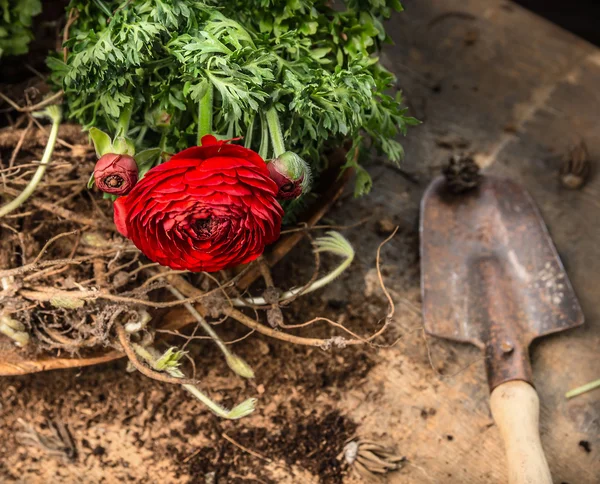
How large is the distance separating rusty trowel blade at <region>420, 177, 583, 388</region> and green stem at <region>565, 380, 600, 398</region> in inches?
5.4

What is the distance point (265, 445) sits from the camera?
4.70 ft

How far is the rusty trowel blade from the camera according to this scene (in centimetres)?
150

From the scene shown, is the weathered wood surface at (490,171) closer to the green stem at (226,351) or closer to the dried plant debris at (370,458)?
the dried plant debris at (370,458)

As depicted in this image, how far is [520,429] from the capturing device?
1.33 m

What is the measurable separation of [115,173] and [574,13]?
1704mm

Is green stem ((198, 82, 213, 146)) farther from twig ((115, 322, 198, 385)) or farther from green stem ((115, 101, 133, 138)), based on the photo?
twig ((115, 322, 198, 385))

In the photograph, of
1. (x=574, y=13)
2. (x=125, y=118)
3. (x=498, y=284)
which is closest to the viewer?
(x=125, y=118)

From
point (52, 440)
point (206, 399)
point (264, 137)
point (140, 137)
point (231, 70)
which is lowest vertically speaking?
point (52, 440)

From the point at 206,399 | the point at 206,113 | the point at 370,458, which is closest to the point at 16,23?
the point at 206,113

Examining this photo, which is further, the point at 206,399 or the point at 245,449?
the point at 245,449

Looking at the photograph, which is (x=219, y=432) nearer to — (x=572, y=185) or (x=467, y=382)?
(x=467, y=382)

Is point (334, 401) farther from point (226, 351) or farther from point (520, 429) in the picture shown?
point (520, 429)

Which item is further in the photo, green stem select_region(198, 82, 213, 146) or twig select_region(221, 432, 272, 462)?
twig select_region(221, 432, 272, 462)

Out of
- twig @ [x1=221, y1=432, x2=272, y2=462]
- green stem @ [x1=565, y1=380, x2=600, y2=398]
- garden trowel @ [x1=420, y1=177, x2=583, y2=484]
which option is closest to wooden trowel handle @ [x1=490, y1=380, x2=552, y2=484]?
garden trowel @ [x1=420, y1=177, x2=583, y2=484]
